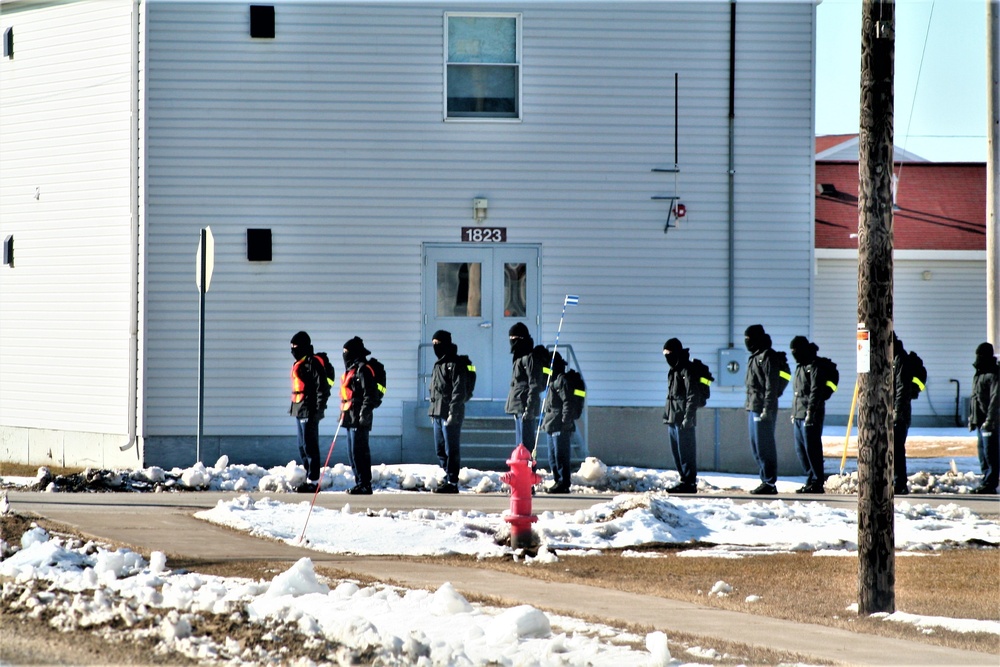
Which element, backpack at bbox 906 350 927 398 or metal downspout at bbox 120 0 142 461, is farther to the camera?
metal downspout at bbox 120 0 142 461

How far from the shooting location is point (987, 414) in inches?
649

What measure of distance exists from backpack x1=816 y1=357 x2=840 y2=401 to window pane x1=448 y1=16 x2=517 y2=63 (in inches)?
256

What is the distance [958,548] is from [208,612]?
7021 millimetres

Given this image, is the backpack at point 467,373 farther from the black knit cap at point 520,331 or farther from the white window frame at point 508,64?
the white window frame at point 508,64

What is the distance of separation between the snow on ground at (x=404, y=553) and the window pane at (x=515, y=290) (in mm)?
3108

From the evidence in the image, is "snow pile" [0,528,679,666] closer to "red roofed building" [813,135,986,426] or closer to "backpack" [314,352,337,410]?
"backpack" [314,352,337,410]

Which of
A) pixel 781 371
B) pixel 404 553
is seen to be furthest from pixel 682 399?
pixel 404 553

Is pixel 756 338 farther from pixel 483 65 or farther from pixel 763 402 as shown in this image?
pixel 483 65

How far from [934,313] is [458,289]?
48.8 ft

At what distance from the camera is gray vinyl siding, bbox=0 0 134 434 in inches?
764

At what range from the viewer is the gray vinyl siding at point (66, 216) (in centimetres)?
1941

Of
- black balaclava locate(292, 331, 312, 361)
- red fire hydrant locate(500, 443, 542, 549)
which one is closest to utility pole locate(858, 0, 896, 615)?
red fire hydrant locate(500, 443, 542, 549)

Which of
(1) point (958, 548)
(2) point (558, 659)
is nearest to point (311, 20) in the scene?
(1) point (958, 548)

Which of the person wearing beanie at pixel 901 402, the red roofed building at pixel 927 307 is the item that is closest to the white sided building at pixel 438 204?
the person wearing beanie at pixel 901 402
